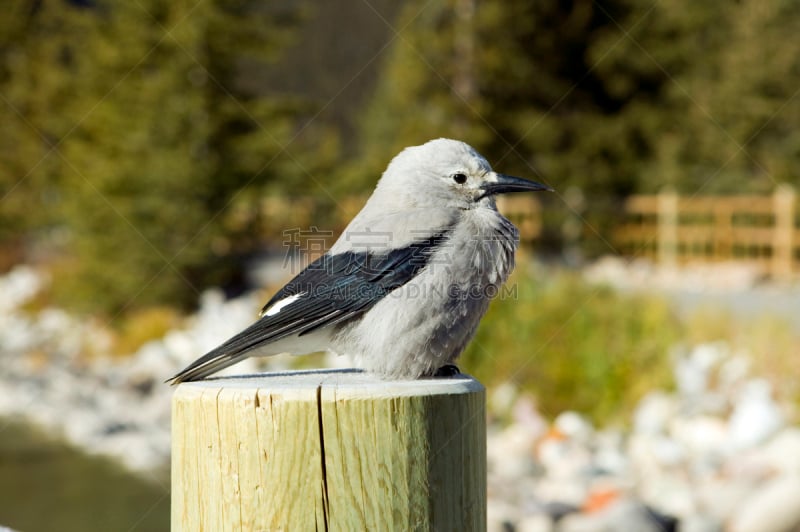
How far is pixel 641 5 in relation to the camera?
20.7 metres

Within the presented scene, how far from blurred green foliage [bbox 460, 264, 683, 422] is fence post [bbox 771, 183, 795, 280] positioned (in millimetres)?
10246

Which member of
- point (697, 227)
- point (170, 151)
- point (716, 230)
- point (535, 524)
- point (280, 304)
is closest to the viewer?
point (280, 304)

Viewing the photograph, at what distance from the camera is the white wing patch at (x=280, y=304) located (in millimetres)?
2888

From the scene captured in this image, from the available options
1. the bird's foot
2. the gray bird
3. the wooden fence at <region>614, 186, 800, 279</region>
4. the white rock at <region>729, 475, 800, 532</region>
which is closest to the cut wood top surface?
the gray bird

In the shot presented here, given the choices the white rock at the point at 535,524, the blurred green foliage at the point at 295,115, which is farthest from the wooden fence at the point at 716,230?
the white rock at the point at 535,524

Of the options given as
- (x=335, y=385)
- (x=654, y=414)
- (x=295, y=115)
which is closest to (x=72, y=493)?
(x=654, y=414)

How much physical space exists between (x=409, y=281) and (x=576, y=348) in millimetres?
5074

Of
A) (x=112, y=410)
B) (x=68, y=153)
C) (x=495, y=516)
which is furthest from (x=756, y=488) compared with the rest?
(x=68, y=153)

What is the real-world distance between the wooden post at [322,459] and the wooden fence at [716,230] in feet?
55.2

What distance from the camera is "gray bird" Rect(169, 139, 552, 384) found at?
276 cm

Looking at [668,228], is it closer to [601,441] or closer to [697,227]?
[697,227]

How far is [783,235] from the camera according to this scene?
56.9 feet

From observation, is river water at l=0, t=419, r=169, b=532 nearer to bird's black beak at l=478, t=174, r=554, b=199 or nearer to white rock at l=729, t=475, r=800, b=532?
→ white rock at l=729, t=475, r=800, b=532

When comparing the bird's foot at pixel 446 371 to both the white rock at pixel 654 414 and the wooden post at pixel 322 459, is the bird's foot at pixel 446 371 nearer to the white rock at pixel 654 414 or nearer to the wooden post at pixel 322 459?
the wooden post at pixel 322 459
